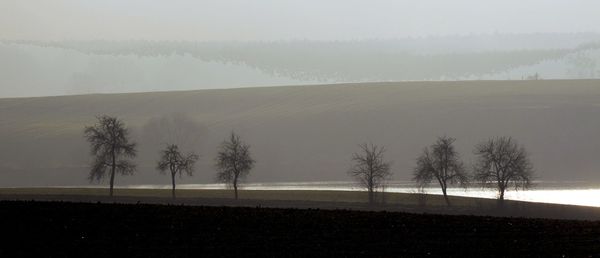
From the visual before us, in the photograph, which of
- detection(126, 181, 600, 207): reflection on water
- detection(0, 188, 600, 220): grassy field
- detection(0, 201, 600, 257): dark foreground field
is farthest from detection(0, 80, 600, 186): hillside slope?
detection(0, 201, 600, 257): dark foreground field

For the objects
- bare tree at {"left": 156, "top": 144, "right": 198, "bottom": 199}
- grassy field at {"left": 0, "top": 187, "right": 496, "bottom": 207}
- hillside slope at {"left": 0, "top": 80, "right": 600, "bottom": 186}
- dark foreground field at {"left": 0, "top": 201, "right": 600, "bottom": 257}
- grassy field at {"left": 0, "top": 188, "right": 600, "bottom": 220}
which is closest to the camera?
dark foreground field at {"left": 0, "top": 201, "right": 600, "bottom": 257}

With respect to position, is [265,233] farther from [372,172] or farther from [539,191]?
[539,191]

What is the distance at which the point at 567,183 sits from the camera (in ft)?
370

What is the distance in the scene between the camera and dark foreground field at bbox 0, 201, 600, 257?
125 ft

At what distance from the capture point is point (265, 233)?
141ft

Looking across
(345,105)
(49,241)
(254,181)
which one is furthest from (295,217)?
(345,105)

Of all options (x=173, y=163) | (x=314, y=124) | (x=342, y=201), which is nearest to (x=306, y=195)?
(x=342, y=201)

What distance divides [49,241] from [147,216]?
8250 millimetres

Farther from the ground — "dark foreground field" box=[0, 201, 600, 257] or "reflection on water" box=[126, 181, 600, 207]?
"reflection on water" box=[126, 181, 600, 207]

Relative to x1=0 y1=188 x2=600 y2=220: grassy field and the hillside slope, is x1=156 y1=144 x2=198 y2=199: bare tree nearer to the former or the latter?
x1=0 y1=188 x2=600 y2=220: grassy field

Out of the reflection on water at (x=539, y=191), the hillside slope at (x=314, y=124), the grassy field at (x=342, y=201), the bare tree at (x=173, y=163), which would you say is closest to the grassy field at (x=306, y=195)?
the grassy field at (x=342, y=201)

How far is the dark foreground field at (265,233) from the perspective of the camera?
3797cm

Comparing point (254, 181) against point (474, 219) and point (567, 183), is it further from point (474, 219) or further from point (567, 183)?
point (474, 219)

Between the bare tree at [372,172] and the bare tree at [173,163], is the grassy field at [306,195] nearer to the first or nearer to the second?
the bare tree at [372,172]
